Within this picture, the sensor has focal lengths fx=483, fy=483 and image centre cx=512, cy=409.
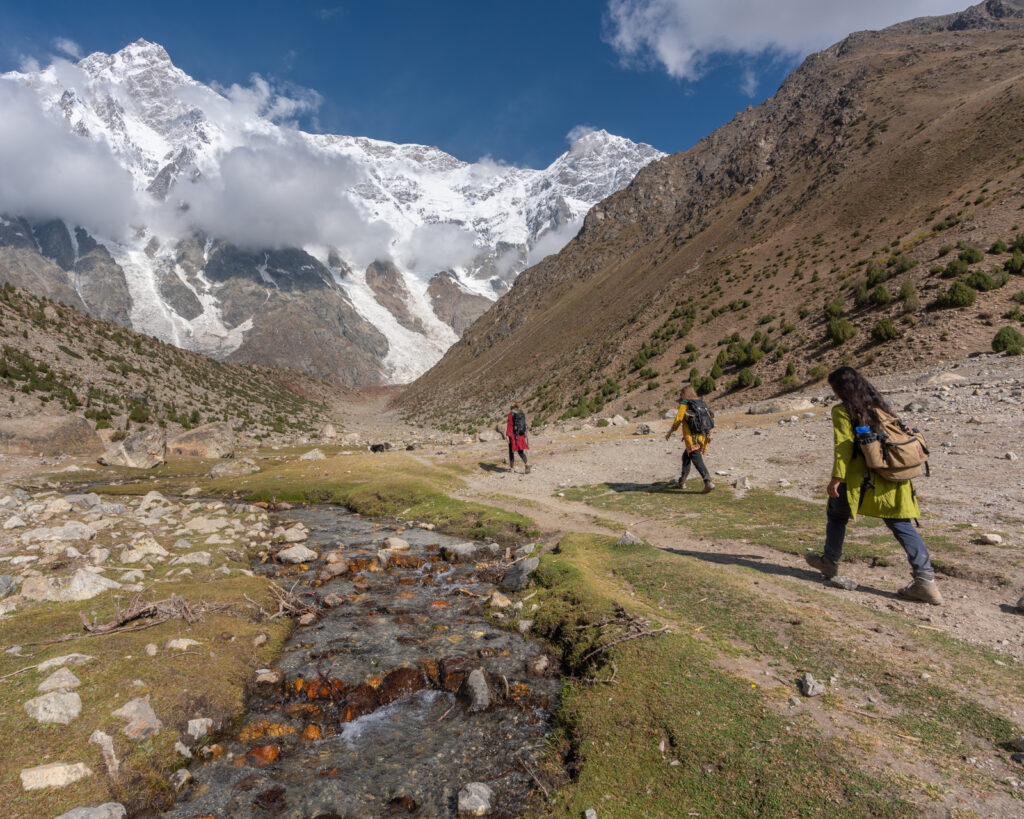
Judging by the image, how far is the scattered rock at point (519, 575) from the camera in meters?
9.61

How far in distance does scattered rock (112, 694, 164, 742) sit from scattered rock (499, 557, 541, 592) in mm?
5852

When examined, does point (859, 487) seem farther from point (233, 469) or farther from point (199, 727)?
point (233, 469)

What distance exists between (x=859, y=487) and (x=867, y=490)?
99mm

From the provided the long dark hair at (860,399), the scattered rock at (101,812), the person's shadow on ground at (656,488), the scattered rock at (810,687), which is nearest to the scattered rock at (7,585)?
the scattered rock at (101,812)

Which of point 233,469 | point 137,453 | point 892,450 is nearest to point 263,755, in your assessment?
point 892,450

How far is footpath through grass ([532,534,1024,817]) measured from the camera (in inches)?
145

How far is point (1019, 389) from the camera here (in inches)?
655

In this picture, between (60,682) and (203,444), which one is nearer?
(60,682)

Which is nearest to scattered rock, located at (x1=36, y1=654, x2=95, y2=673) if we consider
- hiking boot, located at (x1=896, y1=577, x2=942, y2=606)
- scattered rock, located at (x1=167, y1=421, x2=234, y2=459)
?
hiking boot, located at (x1=896, y1=577, x2=942, y2=606)

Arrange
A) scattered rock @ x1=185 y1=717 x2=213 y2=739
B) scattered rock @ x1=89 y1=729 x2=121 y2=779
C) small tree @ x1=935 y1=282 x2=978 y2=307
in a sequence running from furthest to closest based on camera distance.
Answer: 1. small tree @ x1=935 y1=282 x2=978 y2=307
2. scattered rock @ x1=185 y1=717 x2=213 y2=739
3. scattered rock @ x1=89 y1=729 x2=121 y2=779

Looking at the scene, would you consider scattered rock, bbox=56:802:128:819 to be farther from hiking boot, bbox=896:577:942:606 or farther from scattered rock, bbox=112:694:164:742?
hiking boot, bbox=896:577:942:606

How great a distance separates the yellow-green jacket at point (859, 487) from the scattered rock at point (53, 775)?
30.3 feet

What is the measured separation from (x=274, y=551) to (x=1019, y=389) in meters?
24.6

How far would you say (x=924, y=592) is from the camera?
6492 mm
